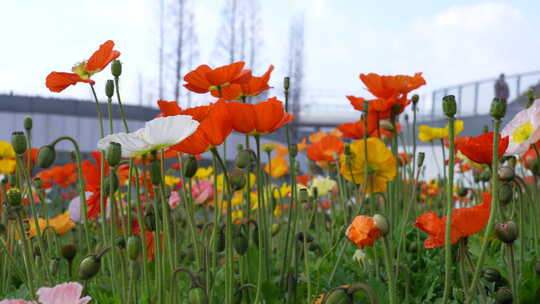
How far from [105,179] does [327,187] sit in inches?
36.8

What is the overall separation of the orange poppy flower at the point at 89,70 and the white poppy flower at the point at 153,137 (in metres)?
0.32

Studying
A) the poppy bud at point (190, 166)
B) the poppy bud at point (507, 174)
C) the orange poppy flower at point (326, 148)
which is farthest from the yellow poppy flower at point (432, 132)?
the poppy bud at point (190, 166)

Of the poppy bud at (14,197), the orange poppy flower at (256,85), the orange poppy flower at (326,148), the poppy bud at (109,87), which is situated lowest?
the poppy bud at (14,197)

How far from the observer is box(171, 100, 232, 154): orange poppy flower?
2.50 ft

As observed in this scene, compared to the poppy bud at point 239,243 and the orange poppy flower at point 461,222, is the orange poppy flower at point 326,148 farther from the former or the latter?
the orange poppy flower at point 461,222

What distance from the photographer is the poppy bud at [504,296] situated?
32.2 inches

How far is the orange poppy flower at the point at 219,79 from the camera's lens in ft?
3.36

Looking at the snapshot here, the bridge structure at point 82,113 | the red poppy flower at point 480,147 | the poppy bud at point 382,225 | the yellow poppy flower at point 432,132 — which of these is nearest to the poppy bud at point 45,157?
the poppy bud at point 382,225

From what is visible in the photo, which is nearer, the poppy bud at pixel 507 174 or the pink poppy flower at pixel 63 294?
the pink poppy flower at pixel 63 294

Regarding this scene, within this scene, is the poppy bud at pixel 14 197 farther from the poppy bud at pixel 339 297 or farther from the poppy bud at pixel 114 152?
the poppy bud at pixel 339 297

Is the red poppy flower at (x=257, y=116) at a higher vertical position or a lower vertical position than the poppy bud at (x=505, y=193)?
higher

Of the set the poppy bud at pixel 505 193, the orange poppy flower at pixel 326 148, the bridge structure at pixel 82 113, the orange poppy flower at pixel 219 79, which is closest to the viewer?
the poppy bud at pixel 505 193

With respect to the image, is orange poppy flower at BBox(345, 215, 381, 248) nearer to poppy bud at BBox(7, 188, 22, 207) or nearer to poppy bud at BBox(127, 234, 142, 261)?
poppy bud at BBox(127, 234, 142, 261)

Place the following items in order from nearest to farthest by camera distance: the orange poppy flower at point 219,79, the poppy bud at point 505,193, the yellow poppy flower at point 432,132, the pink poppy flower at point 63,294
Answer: the pink poppy flower at point 63,294 → the poppy bud at point 505,193 → the orange poppy flower at point 219,79 → the yellow poppy flower at point 432,132
